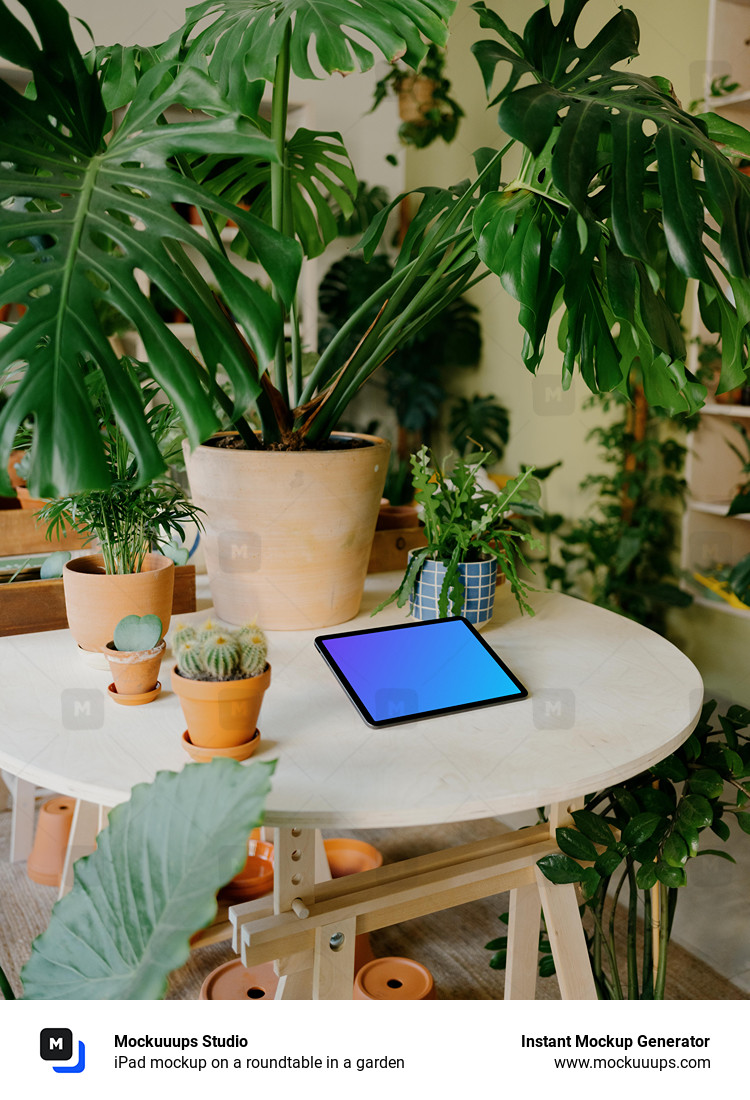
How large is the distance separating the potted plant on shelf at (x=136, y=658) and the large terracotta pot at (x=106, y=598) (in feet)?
0.31

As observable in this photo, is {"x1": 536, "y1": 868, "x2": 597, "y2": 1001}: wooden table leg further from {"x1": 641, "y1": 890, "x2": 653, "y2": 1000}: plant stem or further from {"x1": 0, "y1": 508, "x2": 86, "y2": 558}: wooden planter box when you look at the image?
{"x1": 0, "y1": 508, "x2": 86, "y2": 558}: wooden planter box

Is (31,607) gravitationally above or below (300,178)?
below

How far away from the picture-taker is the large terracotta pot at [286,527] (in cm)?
96

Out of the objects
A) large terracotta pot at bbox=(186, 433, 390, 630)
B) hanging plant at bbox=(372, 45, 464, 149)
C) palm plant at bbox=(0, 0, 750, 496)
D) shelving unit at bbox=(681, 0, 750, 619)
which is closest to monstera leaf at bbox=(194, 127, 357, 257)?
palm plant at bbox=(0, 0, 750, 496)

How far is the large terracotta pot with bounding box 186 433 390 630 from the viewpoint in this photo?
961mm

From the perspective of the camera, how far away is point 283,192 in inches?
43.1

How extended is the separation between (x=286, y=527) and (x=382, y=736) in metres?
0.31

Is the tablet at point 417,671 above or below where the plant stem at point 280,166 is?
below

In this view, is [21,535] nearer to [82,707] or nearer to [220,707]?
[82,707]

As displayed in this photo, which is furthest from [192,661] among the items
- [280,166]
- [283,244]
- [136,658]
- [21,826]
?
[21,826]

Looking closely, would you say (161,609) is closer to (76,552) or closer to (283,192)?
(76,552)

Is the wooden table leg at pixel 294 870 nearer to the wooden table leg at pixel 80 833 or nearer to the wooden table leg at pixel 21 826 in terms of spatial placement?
the wooden table leg at pixel 80 833

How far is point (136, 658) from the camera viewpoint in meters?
0.80
